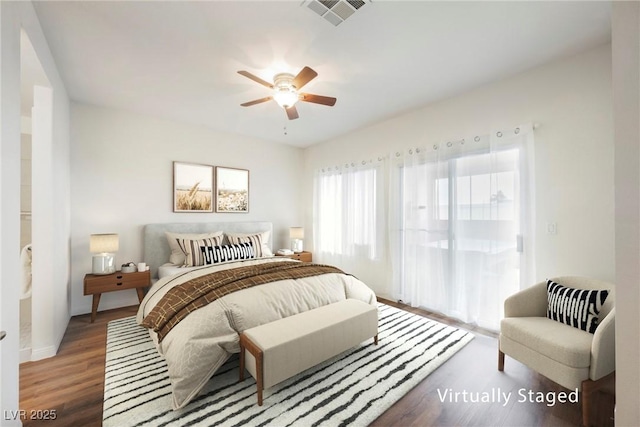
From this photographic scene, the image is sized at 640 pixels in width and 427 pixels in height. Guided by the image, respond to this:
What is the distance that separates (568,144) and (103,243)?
485 centimetres

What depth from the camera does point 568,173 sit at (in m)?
2.31

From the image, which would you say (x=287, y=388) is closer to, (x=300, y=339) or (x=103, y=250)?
(x=300, y=339)

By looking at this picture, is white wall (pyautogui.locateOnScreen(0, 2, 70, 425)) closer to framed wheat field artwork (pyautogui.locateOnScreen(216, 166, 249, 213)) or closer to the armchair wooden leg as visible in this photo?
framed wheat field artwork (pyautogui.locateOnScreen(216, 166, 249, 213))

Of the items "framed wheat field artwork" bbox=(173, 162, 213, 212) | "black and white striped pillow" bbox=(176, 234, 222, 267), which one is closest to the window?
"framed wheat field artwork" bbox=(173, 162, 213, 212)

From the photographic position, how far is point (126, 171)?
355 cm

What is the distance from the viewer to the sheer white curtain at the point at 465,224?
102 inches

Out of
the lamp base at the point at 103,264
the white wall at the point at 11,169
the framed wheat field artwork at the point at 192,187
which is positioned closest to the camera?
the white wall at the point at 11,169

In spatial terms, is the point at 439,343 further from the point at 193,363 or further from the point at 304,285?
the point at 193,363

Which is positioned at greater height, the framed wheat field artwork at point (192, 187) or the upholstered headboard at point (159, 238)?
the framed wheat field artwork at point (192, 187)

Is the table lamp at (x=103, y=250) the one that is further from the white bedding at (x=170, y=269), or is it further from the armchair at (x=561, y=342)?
the armchair at (x=561, y=342)

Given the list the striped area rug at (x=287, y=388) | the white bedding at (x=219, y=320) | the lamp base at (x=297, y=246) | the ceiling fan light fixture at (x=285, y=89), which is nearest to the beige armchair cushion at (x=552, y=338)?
the striped area rug at (x=287, y=388)

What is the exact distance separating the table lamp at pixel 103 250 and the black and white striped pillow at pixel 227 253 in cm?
97

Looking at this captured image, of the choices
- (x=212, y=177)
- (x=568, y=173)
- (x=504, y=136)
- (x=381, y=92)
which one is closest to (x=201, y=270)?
(x=212, y=177)

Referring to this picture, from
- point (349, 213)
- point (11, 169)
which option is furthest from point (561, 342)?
point (11, 169)
